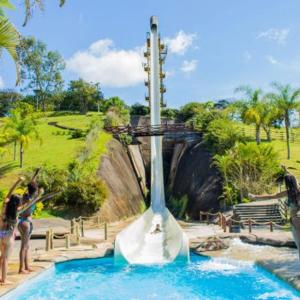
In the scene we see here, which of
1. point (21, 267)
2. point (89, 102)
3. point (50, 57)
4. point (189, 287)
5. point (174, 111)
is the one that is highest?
point (50, 57)

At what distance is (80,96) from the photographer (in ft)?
224

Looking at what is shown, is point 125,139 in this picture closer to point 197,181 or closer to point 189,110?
point 197,181

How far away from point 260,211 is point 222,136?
33.1 feet

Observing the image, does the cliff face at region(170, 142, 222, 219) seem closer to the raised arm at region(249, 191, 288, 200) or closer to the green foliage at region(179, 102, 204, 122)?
the green foliage at region(179, 102, 204, 122)

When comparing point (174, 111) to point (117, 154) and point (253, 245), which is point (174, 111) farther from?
point (253, 245)

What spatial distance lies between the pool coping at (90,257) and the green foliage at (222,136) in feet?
55.3

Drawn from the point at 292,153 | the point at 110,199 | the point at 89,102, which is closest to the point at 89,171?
the point at 110,199

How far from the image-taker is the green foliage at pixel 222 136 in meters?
30.3

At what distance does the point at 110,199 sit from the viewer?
1044 inches

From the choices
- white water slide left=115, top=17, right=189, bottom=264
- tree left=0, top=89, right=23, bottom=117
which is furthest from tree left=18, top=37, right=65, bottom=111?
white water slide left=115, top=17, right=189, bottom=264

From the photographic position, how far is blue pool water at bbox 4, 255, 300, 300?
9281 millimetres

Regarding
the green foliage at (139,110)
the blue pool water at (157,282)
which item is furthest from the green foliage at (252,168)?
the green foliage at (139,110)

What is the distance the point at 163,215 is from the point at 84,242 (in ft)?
21.6

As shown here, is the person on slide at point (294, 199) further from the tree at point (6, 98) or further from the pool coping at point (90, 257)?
the tree at point (6, 98)
